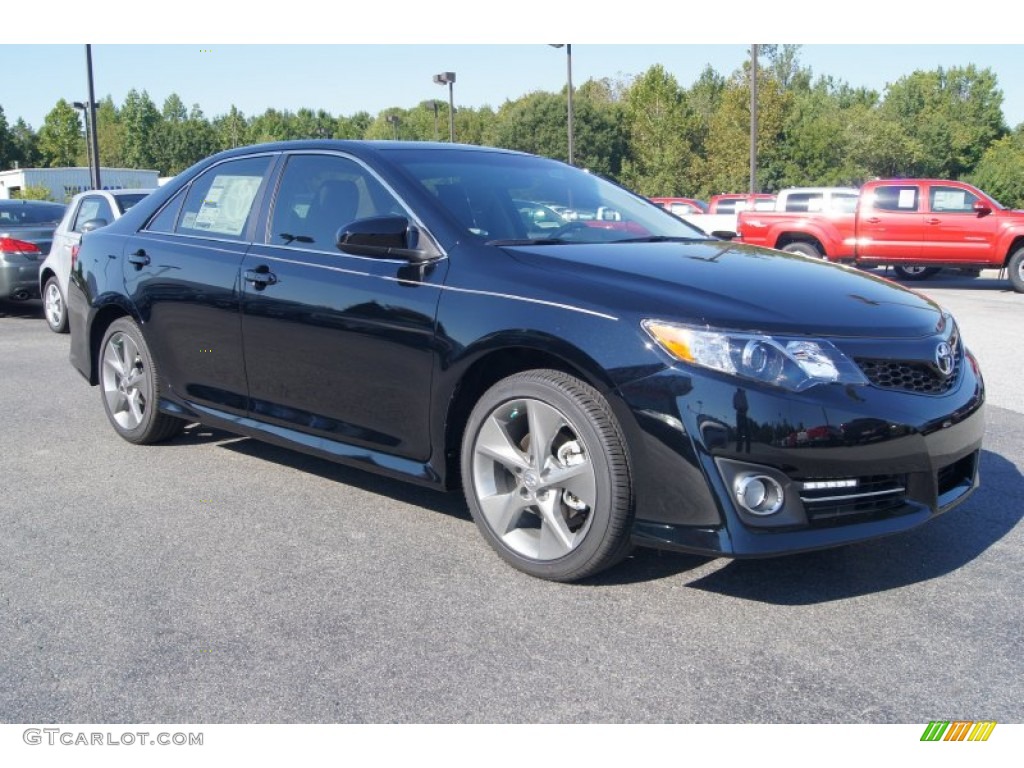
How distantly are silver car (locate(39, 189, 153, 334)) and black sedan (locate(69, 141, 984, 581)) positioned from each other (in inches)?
248

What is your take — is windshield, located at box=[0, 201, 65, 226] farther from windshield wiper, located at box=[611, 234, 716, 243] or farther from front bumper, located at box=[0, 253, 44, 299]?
windshield wiper, located at box=[611, 234, 716, 243]

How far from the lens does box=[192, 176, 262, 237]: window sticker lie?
16.5ft

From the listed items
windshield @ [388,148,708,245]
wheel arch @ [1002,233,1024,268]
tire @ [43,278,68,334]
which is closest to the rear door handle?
windshield @ [388,148,708,245]

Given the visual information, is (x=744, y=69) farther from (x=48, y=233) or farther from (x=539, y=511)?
(x=539, y=511)

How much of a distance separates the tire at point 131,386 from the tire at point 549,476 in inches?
96.4

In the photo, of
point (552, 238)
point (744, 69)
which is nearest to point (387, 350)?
point (552, 238)

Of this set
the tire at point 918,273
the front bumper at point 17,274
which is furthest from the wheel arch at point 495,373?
the tire at point 918,273

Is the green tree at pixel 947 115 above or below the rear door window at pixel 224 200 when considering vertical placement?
above

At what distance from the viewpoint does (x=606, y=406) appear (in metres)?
3.49

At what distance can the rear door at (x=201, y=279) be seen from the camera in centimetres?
493

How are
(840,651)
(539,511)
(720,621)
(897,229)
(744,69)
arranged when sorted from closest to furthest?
(840,651), (720,621), (539,511), (897,229), (744,69)

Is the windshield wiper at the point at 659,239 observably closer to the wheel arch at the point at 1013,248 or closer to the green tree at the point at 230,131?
the wheel arch at the point at 1013,248

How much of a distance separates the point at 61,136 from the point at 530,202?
89.4 metres

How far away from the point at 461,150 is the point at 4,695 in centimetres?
307
